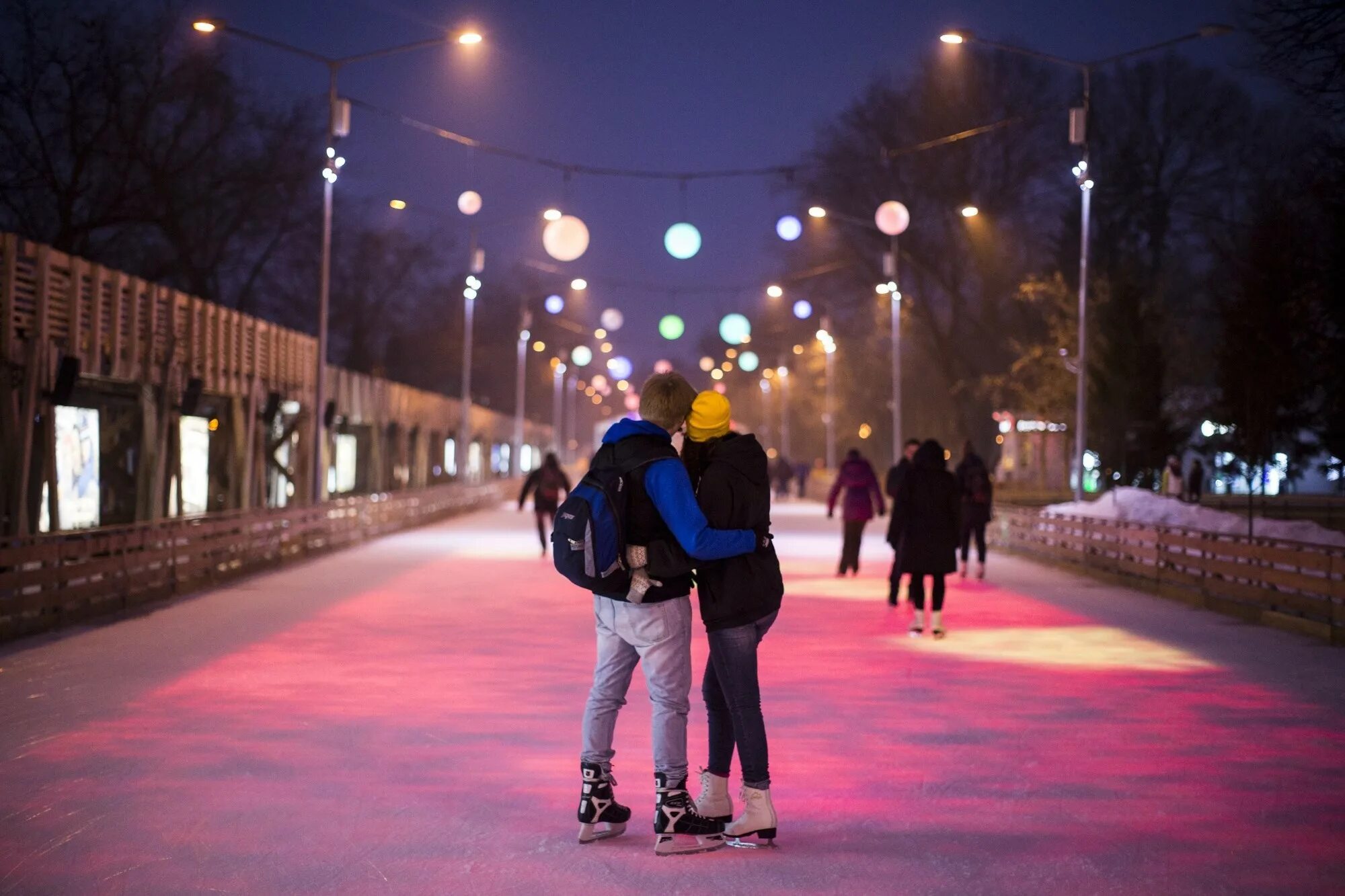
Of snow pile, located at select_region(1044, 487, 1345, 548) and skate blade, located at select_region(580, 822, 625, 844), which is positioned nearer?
skate blade, located at select_region(580, 822, 625, 844)

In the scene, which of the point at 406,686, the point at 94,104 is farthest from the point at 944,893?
the point at 94,104

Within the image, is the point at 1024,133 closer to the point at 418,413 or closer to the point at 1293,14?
the point at 418,413

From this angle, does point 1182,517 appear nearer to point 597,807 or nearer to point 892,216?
point 892,216

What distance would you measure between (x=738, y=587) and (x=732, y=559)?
112mm

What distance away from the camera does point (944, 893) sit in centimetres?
623

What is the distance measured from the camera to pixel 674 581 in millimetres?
6867

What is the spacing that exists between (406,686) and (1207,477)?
59938mm

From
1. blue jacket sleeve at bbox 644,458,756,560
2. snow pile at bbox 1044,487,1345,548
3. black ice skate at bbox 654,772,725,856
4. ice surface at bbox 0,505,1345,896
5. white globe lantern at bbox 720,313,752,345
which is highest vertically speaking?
white globe lantern at bbox 720,313,752,345

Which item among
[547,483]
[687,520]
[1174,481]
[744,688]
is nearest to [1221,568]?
[547,483]

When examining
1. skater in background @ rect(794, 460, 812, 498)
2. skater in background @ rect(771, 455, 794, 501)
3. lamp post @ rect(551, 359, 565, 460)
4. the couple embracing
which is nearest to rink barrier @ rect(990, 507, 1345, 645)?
the couple embracing

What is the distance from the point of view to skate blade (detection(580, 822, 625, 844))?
7027 millimetres

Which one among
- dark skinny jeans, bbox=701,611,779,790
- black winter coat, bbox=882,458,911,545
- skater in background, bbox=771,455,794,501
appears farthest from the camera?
skater in background, bbox=771,455,794,501

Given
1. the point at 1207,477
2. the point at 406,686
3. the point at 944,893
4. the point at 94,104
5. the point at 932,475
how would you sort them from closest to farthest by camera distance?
the point at 944,893 → the point at 406,686 → the point at 932,475 → the point at 94,104 → the point at 1207,477

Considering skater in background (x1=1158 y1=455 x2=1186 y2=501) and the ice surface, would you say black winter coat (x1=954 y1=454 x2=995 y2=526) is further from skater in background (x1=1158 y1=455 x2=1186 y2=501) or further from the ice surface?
skater in background (x1=1158 y1=455 x2=1186 y2=501)
